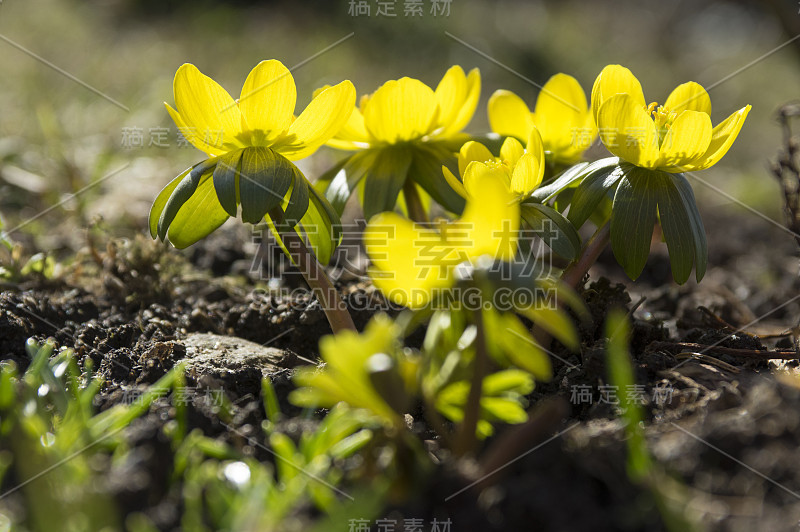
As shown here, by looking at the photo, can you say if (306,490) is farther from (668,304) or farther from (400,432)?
(668,304)

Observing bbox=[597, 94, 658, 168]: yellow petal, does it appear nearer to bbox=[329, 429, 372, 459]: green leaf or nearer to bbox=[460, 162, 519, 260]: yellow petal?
bbox=[460, 162, 519, 260]: yellow petal

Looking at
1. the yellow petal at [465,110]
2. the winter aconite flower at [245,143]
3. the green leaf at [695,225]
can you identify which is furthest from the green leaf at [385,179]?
the green leaf at [695,225]

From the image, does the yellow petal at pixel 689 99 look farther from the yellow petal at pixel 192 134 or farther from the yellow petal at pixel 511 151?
the yellow petal at pixel 192 134

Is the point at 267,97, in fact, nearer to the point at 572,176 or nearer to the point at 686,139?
the point at 572,176

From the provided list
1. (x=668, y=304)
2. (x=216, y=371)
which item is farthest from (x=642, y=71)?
(x=216, y=371)

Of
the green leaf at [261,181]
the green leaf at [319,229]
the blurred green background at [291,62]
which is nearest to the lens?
the green leaf at [261,181]
